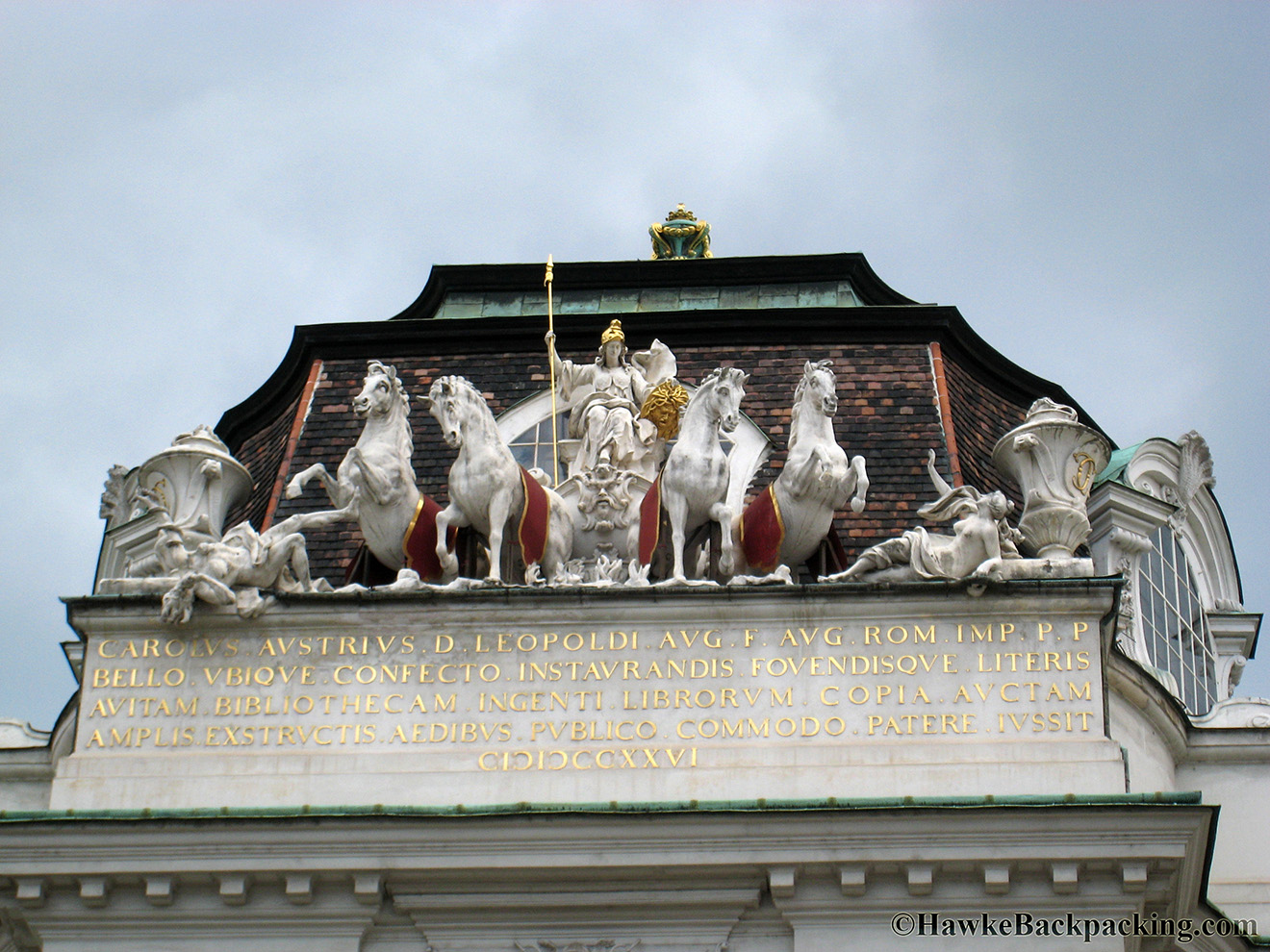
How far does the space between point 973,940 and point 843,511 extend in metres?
6.17

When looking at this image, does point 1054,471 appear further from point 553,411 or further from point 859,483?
point 553,411

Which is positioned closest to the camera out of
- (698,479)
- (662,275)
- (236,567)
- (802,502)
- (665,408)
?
(236,567)

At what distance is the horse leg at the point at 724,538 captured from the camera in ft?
78.6

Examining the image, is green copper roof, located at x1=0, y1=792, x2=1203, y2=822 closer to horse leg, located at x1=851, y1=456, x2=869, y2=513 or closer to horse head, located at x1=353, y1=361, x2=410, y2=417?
horse leg, located at x1=851, y1=456, x2=869, y2=513

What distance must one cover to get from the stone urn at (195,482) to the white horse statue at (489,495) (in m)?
2.34

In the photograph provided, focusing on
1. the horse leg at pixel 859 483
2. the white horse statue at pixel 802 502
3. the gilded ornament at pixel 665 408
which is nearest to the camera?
the horse leg at pixel 859 483

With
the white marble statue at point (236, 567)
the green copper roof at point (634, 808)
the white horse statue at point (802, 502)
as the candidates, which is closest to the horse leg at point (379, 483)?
the white marble statue at point (236, 567)

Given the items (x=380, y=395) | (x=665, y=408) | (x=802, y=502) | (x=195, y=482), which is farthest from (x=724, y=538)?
(x=195, y=482)

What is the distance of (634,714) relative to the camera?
75.8 ft

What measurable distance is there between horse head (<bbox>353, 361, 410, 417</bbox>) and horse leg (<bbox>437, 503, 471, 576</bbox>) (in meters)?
1.22

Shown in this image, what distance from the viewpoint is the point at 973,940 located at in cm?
2134

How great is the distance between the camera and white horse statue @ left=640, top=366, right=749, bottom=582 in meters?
24.2

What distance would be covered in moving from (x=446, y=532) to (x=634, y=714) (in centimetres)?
281

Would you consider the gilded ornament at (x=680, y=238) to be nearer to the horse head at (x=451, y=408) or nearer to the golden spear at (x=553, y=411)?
the golden spear at (x=553, y=411)
